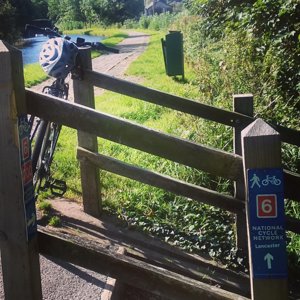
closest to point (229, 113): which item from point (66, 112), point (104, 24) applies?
point (66, 112)


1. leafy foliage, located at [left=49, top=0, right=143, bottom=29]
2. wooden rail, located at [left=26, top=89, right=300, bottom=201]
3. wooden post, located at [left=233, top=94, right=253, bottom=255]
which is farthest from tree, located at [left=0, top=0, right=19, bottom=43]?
wooden rail, located at [left=26, top=89, right=300, bottom=201]

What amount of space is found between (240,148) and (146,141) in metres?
1.92

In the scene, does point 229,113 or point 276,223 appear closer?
point 276,223

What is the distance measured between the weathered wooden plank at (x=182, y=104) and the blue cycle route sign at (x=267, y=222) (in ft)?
6.56

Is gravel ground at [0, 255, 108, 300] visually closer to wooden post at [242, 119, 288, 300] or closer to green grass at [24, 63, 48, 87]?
wooden post at [242, 119, 288, 300]

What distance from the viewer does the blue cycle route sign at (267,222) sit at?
A: 165 cm

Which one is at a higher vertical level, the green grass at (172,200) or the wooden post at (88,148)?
the wooden post at (88,148)

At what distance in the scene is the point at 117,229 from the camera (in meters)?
4.29

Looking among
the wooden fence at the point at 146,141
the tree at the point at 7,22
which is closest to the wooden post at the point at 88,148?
the wooden fence at the point at 146,141

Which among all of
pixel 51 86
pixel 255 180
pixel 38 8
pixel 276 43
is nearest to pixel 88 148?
pixel 51 86

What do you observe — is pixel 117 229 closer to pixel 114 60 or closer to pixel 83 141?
pixel 83 141

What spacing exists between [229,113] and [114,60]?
15130mm

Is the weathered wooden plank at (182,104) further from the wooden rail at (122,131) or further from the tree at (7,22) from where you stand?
the tree at (7,22)

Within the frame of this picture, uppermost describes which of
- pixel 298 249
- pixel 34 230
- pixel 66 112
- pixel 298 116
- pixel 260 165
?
pixel 66 112
